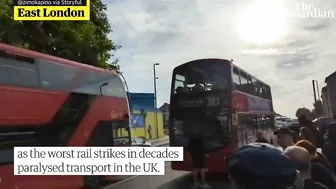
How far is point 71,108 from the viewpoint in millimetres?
5211

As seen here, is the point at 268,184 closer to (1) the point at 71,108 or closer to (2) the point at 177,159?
(1) the point at 71,108

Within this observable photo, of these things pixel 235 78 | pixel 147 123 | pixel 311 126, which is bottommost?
pixel 311 126

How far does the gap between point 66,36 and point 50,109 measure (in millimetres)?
4978

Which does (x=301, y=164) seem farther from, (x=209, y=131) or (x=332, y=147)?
(x=209, y=131)

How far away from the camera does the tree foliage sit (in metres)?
7.86

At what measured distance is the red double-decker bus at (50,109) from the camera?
422 centimetres

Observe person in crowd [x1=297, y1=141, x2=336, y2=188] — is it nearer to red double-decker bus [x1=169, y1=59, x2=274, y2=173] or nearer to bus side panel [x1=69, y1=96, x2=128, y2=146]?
bus side panel [x1=69, y1=96, x2=128, y2=146]

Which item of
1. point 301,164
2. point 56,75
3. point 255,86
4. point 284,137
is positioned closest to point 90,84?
point 56,75

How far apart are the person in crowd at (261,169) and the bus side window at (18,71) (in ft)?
11.9

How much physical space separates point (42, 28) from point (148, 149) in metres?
5.36

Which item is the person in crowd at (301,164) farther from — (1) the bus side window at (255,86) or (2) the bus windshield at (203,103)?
(1) the bus side window at (255,86)

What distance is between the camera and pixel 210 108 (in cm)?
653

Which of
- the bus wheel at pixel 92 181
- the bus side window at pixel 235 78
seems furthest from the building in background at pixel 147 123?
the bus wheel at pixel 92 181

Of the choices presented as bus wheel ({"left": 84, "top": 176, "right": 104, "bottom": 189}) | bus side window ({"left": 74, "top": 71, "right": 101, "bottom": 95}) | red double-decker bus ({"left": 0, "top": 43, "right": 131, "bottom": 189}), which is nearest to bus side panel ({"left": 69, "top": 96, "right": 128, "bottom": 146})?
red double-decker bus ({"left": 0, "top": 43, "right": 131, "bottom": 189})
